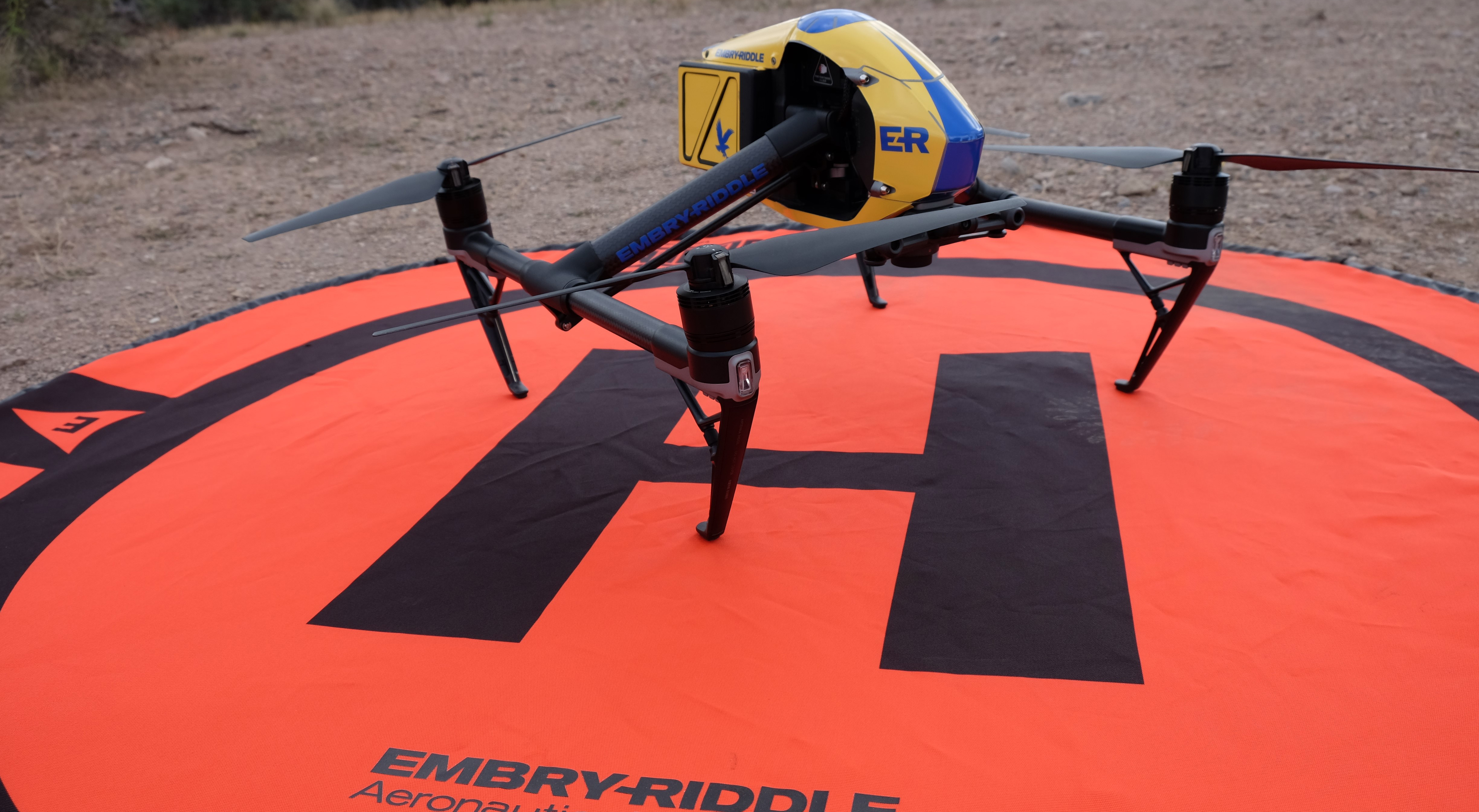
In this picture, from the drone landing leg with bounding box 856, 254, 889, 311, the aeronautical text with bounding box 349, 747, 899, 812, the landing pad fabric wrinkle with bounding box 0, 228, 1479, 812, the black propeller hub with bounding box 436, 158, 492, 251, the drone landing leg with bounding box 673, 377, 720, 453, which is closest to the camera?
the aeronautical text with bounding box 349, 747, 899, 812

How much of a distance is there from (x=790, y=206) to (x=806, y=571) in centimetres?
166

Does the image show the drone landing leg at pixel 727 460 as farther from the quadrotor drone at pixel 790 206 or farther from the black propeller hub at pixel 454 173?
the black propeller hub at pixel 454 173

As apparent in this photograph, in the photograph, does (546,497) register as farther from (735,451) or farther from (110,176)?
(110,176)

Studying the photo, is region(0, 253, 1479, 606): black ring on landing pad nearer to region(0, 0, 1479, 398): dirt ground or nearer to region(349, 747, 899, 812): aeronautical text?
region(0, 0, 1479, 398): dirt ground

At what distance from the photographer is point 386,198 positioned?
3574 mm

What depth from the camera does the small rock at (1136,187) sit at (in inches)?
255

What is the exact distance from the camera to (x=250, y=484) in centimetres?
339

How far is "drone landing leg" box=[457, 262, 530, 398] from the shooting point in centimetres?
376

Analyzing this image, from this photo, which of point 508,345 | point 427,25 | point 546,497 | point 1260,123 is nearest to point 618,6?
point 427,25

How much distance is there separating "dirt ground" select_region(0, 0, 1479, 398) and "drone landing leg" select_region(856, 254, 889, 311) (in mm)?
2097

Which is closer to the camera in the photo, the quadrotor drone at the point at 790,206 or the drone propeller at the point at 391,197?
the quadrotor drone at the point at 790,206

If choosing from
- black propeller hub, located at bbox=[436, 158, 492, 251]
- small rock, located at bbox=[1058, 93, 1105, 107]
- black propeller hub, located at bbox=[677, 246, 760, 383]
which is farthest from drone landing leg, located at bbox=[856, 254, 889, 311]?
small rock, located at bbox=[1058, 93, 1105, 107]

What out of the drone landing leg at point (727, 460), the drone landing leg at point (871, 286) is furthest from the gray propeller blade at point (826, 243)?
the drone landing leg at point (871, 286)

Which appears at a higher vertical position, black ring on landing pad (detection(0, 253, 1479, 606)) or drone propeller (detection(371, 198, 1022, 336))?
drone propeller (detection(371, 198, 1022, 336))
